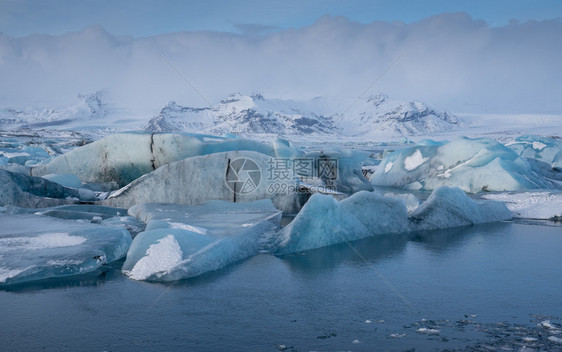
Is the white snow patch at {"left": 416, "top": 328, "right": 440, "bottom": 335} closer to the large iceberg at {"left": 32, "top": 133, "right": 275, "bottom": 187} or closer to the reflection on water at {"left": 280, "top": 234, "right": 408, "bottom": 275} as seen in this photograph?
the reflection on water at {"left": 280, "top": 234, "right": 408, "bottom": 275}

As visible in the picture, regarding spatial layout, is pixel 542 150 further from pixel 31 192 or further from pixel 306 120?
pixel 306 120

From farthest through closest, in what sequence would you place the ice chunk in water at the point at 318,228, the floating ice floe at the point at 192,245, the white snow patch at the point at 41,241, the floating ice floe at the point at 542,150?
1. the floating ice floe at the point at 542,150
2. the ice chunk in water at the point at 318,228
3. the white snow patch at the point at 41,241
4. the floating ice floe at the point at 192,245

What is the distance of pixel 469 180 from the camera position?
36.4ft

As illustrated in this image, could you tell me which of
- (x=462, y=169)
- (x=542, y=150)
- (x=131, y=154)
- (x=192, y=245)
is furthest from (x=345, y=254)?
(x=542, y=150)

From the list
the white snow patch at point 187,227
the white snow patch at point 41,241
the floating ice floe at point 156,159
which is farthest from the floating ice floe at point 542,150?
the white snow patch at point 41,241

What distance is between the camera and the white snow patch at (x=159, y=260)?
13.0 feet

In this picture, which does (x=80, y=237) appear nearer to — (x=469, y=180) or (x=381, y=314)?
(x=381, y=314)

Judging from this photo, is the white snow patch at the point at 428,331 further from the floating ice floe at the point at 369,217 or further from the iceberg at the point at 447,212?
the iceberg at the point at 447,212

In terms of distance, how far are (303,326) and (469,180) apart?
369 inches

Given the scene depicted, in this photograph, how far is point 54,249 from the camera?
4.30 m

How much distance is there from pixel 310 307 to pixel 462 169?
945cm

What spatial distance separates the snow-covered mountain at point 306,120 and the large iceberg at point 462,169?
339 feet

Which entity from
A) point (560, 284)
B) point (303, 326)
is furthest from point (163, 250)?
point (560, 284)

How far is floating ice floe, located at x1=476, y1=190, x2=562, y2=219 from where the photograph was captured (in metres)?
7.21
